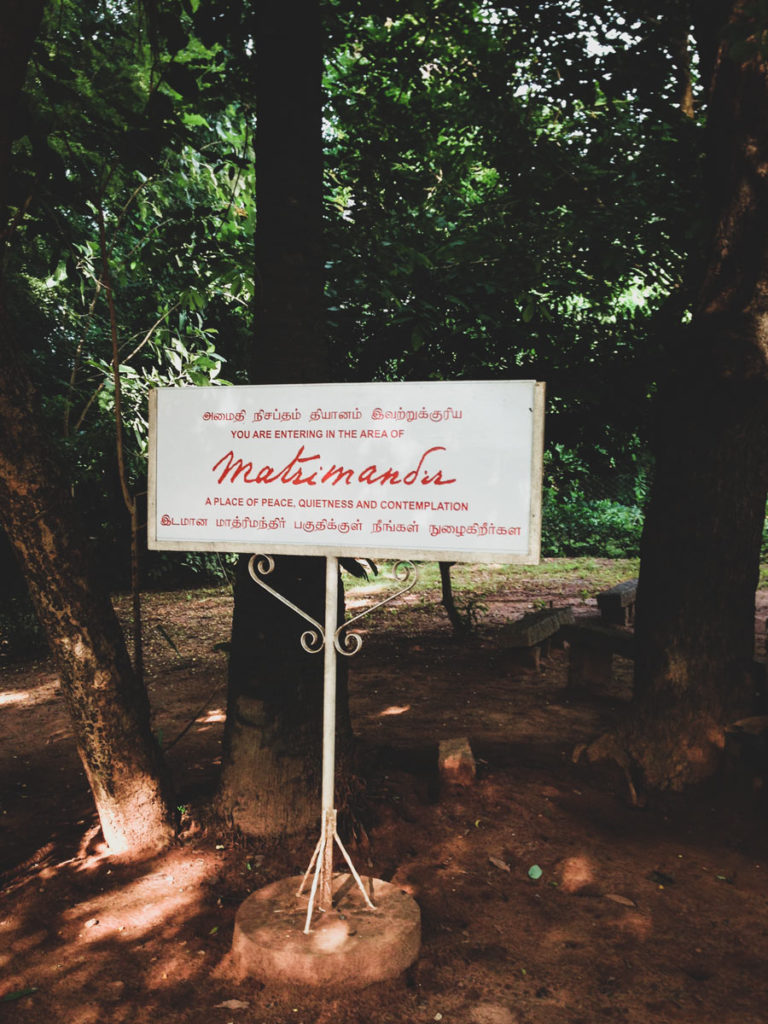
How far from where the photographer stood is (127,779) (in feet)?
11.2

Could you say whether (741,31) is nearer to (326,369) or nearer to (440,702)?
(326,369)

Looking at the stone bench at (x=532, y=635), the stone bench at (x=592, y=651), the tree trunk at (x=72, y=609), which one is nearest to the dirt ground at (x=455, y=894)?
the tree trunk at (x=72, y=609)

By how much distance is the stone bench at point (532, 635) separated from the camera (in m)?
6.59

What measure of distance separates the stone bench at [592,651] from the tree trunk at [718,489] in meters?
1.75

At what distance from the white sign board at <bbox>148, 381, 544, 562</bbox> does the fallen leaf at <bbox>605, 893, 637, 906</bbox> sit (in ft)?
5.39

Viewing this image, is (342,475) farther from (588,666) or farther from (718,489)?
(588,666)

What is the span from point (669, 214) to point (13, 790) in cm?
543

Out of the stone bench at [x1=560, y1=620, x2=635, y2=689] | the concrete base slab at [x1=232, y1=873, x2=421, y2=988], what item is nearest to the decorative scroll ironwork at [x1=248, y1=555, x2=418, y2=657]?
the concrete base slab at [x1=232, y1=873, x2=421, y2=988]

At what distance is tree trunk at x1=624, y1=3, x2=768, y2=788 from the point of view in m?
3.96

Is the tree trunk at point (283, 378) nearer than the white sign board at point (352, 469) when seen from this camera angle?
No

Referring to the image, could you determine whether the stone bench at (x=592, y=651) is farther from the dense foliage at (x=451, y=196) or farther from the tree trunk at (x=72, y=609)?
the tree trunk at (x=72, y=609)

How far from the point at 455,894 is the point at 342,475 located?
1.84 m

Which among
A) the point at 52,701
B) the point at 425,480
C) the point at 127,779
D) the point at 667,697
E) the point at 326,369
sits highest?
the point at 326,369

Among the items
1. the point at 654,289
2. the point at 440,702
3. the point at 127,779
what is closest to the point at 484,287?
the point at 654,289
